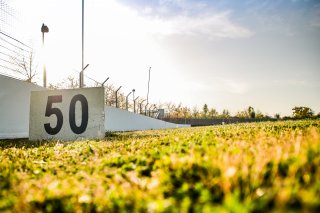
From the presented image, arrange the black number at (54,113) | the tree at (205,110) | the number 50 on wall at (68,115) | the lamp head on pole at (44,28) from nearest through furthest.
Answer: the number 50 on wall at (68,115), the black number at (54,113), the lamp head on pole at (44,28), the tree at (205,110)

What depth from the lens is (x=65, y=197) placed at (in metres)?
2.57

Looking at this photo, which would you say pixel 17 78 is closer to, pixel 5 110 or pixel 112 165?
pixel 5 110

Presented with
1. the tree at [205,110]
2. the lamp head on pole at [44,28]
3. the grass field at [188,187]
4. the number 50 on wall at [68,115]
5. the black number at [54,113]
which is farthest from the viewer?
the tree at [205,110]

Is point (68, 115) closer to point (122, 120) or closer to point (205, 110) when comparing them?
point (122, 120)

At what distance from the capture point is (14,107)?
10305mm

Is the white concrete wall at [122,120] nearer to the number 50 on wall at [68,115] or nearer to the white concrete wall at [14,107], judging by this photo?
the white concrete wall at [14,107]

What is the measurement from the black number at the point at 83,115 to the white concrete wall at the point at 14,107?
7.89 ft

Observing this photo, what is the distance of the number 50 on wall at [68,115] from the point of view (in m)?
9.23

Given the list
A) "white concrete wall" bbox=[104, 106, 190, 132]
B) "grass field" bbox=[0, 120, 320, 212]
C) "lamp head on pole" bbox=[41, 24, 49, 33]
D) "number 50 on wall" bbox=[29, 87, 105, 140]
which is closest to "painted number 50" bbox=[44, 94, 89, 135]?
"number 50 on wall" bbox=[29, 87, 105, 140]

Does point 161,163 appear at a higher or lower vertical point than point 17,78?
lower

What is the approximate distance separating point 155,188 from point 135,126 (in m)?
21.5

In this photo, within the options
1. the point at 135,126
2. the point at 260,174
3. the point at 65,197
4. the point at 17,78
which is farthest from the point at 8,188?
the point at 135,126

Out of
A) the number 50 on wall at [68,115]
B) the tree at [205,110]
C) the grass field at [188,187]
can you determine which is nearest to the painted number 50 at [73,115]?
the number 50 on wall at [68,115]

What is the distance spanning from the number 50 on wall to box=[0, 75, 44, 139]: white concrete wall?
0.96 m
